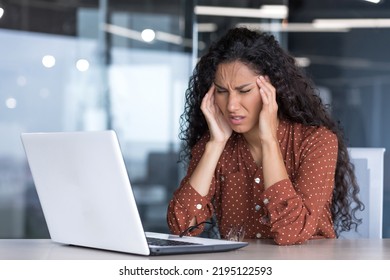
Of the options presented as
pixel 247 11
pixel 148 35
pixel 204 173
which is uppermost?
pixel 247 11

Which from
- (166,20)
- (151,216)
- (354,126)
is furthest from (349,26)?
(151,216)

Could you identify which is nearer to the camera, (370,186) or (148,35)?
(370,186)

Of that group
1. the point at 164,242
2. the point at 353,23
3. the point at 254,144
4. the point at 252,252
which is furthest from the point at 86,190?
the point at 353,23

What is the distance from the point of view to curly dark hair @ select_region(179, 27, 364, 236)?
288 centimetres

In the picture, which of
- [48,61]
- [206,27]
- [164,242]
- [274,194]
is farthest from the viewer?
[206,27]

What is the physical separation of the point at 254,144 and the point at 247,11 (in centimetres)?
292

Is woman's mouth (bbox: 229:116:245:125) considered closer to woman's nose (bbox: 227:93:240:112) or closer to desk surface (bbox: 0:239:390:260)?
woman's nose (bbox: 227:93:240:112)

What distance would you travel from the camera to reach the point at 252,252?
2150mm

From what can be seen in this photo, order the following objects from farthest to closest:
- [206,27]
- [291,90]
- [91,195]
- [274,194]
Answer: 1. [206,27]
2. [291,90]
3. [274,194]
4. [91,195]

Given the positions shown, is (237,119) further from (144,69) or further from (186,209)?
(144,69)

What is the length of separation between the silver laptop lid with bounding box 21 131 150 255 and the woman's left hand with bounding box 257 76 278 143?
2.32 ft

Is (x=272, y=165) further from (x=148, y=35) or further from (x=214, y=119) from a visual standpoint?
(x=148, y=35)

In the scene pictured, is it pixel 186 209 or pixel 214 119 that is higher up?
pixel 214 119
